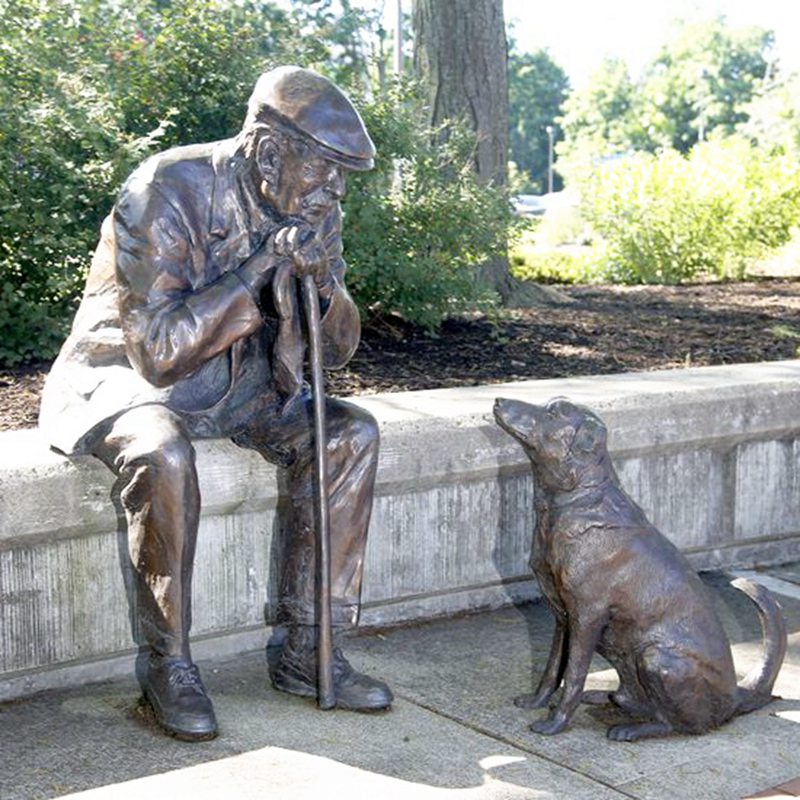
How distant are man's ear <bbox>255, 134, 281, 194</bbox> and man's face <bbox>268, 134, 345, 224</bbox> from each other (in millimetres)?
13

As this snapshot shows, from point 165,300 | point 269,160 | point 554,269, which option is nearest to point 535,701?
point 165,300

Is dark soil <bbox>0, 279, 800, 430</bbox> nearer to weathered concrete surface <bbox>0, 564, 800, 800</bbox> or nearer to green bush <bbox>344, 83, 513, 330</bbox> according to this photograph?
green bush <bbox>344, 83, 513, 330</bbox>

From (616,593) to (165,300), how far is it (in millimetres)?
1557

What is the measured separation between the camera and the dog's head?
408 centimetres

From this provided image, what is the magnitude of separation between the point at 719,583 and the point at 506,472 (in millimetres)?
1169

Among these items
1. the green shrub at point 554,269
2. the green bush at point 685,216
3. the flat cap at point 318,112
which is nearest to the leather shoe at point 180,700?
the flat cap at point 318,112

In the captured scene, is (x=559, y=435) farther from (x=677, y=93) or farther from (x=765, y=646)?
(x=677, y=93)

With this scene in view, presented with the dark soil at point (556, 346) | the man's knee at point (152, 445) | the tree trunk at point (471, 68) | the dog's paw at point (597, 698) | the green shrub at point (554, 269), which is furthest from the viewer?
the green shrub at point (554, 269)

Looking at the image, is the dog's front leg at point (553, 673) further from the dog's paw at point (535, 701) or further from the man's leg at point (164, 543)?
the man's leg at point (164, 543)

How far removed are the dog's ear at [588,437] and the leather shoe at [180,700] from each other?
50.6 inches

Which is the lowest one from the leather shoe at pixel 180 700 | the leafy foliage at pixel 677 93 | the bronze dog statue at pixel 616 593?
the leather shoe at pixel 180 700

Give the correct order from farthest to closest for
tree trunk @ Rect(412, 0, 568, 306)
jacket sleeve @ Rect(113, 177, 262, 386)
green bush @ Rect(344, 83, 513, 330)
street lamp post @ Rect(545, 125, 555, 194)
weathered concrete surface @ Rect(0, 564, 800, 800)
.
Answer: street lamp post @ Rect(545, 125, 555, 194) < tree trunk @ Rect(412, 0, 568, 306) < green bush @ Rect(344, 83, 513, 330) < jacket sleeve @ Rect(113, 177, 262, 386) < weathered concrete surface @ Rect(0, 564, 800, 800)

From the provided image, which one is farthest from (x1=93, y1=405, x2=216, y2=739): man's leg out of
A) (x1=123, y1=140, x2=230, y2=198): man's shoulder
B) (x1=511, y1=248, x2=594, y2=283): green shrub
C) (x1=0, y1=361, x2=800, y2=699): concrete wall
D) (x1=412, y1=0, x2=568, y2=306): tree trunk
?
(x1=511, y1=248, x2=594, y2=283): green shrub

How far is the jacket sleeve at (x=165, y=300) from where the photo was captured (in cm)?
403
